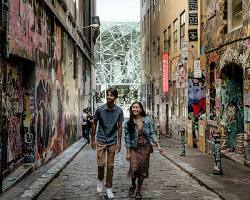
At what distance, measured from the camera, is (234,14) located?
51.0 ft

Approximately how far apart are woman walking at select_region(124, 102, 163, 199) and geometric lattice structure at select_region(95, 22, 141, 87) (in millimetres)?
75758

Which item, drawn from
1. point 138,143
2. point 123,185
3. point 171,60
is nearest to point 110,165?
point 138,143

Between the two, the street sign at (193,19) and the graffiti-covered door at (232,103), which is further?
the street sign at (193,19)

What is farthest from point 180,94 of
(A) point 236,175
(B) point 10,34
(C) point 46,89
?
(B) point 10,34

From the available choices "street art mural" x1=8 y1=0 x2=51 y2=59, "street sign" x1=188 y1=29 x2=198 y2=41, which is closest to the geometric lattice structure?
"street sign" x1=188 y1=29 x2=198 y2=41

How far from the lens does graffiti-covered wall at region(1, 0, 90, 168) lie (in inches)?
431

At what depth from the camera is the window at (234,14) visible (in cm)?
1508

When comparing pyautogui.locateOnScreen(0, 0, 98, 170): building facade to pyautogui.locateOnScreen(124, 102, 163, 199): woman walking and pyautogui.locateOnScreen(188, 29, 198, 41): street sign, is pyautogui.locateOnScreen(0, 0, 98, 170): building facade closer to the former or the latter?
pyautogui.locateOnScreen(124, 102, 163, 199): woman walking

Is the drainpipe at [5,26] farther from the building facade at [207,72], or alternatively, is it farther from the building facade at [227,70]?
the building facade at [227,70]

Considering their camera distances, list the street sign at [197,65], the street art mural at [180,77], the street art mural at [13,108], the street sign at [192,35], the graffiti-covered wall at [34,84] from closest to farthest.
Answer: the street art mural at [13,108]
the graffiti-covered wall at [34,84]
the street art mural at [180,77]
the street sign at [197,65]
the street sign at [192,35]

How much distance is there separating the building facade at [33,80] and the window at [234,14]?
213 inches

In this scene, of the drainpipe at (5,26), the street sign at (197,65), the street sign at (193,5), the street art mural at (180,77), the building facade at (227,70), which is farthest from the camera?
the street sign at (193,5)

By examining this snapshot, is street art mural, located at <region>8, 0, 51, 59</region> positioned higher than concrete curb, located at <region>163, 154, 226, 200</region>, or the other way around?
street art mural, located at <region>8, 0, 51, 59</region>

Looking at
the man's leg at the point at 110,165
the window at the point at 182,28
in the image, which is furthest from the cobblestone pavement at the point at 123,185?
the window at the point at 182,28
